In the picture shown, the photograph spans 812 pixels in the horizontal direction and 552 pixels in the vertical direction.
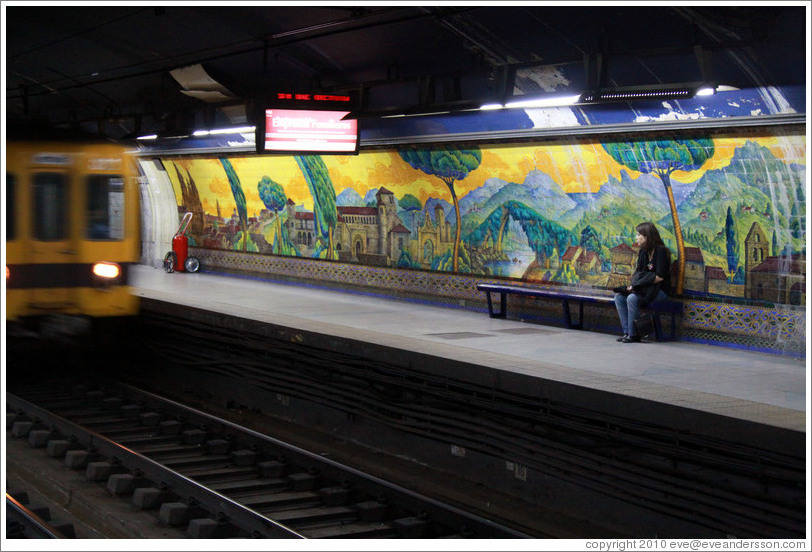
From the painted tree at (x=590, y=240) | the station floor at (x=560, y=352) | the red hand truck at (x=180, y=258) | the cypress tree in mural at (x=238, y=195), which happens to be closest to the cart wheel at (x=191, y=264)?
the red hand truck at (x=180, y=258)

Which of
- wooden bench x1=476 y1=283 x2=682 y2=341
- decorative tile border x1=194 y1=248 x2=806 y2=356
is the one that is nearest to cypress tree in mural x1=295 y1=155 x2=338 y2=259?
decorative tile border x1=194 y1=248 x2=806 y2=356

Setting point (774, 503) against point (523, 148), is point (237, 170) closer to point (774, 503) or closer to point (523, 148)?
point (523, 148)

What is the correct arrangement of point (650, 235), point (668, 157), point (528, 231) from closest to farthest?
1. point (668, 157)
2. point (650, 235)
3. point (528, 231)

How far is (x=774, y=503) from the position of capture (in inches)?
215

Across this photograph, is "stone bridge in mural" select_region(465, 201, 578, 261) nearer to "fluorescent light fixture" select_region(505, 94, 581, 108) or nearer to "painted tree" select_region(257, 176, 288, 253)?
"fluorescent light fixture" select_region(505, 94, 581, 108)

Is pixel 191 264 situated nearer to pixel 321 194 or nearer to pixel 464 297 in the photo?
pixel 321 194

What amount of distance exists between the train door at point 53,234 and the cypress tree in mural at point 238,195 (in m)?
7.63

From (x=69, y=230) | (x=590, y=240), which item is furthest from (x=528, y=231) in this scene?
(x=69, y=230)

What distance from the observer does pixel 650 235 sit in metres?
10.3

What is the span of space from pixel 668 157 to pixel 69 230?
6599 millimetres

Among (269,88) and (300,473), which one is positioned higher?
(269,88)

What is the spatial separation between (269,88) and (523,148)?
5832 millimetres

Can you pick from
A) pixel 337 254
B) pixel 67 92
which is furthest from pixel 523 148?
pixel 67 92

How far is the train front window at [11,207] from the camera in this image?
32.2 ft
